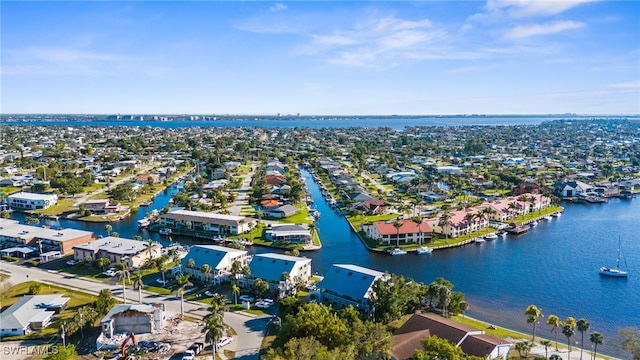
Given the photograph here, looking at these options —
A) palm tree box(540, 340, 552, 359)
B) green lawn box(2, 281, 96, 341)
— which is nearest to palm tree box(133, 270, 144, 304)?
green lawn box(2, 281, 96, 341)

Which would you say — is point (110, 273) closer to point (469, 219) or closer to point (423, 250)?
point (423, 250)

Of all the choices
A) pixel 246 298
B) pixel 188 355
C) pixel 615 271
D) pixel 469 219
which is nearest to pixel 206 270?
pixel 246 298

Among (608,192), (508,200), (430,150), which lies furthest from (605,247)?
(430,150)

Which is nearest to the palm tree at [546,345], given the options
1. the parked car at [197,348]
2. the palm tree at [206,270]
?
the parked car at [197,348]

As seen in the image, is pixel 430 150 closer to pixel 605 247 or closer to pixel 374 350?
pixel 605 247

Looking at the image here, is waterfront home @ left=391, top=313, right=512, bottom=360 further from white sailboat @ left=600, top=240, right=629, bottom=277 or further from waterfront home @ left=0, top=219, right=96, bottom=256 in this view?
waterfront home @ left=0, top=219, right=96, bottom=256
